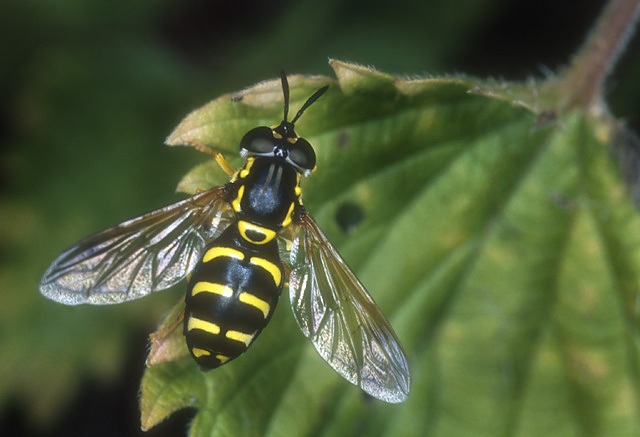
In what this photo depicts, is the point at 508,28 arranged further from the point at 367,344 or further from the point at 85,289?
the point at 85,289

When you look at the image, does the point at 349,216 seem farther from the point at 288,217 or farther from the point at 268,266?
the point at 268,266

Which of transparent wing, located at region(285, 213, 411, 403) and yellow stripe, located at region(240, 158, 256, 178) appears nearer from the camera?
transparent wing, located at region(285, 213, 411, 403)

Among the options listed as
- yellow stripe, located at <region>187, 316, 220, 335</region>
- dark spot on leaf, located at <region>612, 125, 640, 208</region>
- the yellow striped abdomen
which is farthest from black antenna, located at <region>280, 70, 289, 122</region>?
dark spot on leaf, located at <region>612, 125, 640, 208</region>

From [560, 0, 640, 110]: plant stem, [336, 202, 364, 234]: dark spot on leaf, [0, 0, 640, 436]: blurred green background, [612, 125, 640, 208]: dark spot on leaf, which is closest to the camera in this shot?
[336, 202, 364, 234]: dark spot on leaf

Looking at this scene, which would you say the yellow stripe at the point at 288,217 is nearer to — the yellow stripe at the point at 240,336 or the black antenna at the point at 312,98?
the black antenna at the point at 312,98

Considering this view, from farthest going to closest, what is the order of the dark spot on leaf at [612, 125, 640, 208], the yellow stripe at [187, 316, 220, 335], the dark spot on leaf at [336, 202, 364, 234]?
1. the dark spot on leaf at [612, 125, 640, 208]
2. the dark spot on leaf at [336, 202, 364, 234]
3. the yellow stripe at [187, 316, 220, 335]

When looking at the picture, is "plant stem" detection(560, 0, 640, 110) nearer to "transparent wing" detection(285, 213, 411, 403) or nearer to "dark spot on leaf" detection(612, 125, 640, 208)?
"dark spot on leaf" detection(612, 125, 640, 208)

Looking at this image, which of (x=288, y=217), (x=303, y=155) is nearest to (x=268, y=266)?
(x=288, y=217)
